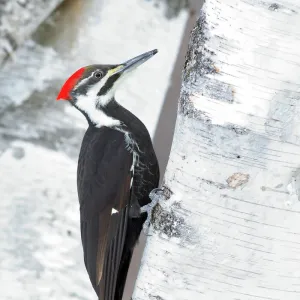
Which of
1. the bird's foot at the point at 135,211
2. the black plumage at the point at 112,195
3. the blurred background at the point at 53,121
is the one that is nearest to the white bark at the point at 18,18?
the blurred background at the point at 53,121

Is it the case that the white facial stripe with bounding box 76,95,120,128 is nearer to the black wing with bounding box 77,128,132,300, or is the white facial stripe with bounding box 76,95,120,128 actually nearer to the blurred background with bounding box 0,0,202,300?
the black wing with bounding box 77,128,132,300

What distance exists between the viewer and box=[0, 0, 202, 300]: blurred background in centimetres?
230

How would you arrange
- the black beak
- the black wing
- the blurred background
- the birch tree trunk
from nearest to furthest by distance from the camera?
the birch tree trunk → the black wing → the black beak → the blurred background

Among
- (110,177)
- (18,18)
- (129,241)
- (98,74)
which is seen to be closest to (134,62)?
(98,74)

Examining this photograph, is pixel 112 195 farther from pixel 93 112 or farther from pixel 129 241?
pixel 93 112

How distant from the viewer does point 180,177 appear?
4.42 ft

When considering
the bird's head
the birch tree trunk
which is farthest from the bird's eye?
the birch tree trunk

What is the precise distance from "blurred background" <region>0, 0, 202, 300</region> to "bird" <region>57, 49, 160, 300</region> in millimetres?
425

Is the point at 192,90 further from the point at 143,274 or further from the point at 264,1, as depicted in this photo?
the point at 143,274

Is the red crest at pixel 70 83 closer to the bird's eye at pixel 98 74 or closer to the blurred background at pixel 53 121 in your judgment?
the bird's eye at pixel 98 74

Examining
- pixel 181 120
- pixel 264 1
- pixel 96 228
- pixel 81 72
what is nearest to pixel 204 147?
pixel 181 120

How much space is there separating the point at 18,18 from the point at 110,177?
0.88 metres

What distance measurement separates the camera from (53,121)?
2.37 m

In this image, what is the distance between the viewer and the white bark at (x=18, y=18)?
230cm
